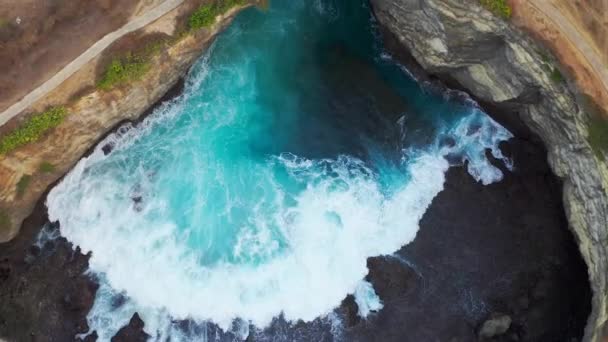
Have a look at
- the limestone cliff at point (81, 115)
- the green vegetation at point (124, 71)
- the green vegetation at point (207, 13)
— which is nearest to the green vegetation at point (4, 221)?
the limestone cliff at point (81, 115)

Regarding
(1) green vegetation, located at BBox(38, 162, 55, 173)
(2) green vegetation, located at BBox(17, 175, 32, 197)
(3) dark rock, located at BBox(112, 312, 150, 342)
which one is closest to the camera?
(3) dark rock, located at BBox(112, 312, 150, 342)

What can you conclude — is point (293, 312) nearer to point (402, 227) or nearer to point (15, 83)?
point (402, 227)

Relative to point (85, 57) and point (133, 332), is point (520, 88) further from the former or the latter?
point (133, 332)

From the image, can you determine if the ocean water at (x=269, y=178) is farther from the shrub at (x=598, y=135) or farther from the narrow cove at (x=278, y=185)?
the shrub at (x=598, y=135)

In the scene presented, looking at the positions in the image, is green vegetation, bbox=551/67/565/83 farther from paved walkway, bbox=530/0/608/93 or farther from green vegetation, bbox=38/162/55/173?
green vegetation, bbox=38/162/55/173

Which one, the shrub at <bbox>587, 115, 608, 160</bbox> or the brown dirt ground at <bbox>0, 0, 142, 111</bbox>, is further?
the brown dirt ground at <bbox>0, 0, 142, 111</bbox>

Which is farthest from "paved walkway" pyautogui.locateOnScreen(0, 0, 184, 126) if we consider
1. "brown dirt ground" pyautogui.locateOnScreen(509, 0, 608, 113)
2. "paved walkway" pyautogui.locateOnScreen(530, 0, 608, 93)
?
"paved walkway" pyautogui.locateOnScreen(530, 0, 608, 93)

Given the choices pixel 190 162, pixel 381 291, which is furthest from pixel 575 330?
pixel 190 162
